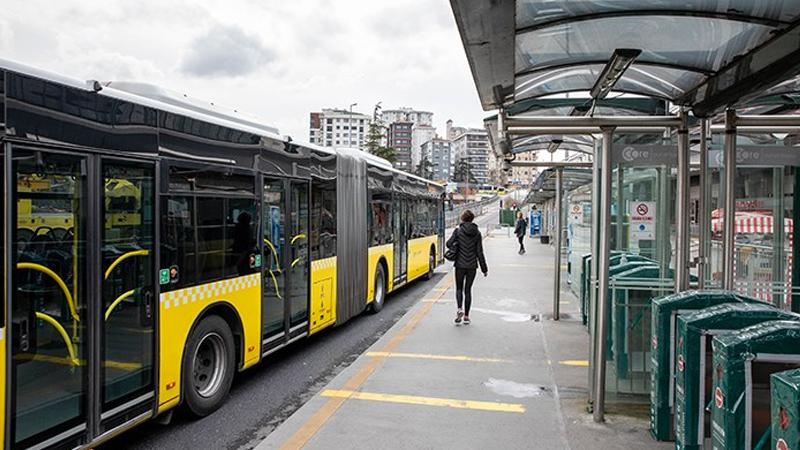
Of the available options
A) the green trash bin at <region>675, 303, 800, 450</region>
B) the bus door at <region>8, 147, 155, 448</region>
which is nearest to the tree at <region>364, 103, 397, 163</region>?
the bus door at <region>8, 147, 155, 448</region>

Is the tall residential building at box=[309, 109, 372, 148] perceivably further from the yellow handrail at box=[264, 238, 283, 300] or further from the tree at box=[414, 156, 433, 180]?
the yellow handrail at box=[264, 238, 283, 300]

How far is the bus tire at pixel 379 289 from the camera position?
1145cm

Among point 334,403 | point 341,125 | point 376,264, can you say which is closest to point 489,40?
point 334,403

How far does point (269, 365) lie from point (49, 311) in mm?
4001

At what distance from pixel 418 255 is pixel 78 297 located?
1169 cm

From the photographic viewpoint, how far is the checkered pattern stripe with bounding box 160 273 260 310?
511cm

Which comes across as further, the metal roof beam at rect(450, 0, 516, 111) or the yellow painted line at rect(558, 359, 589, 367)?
the yellow painted line at rect(558, 359, 589, 367)

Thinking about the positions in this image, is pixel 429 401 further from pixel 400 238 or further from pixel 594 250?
pixel 400 238

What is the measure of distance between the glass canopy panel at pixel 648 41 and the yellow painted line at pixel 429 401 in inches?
120

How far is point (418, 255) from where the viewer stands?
15.5m

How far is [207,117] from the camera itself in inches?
225

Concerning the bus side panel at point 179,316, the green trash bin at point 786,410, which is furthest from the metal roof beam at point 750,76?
the bus side panel at point 179,316

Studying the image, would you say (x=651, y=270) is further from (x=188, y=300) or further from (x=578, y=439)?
(x=188, y=300)

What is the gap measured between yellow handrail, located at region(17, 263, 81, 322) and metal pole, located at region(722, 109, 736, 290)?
5309mm
